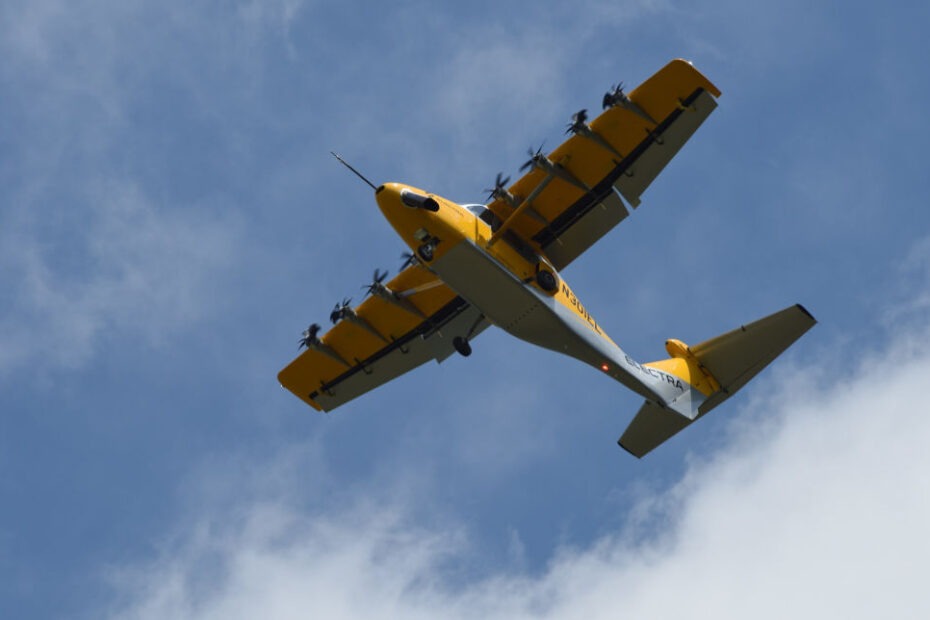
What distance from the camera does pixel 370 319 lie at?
36.5m

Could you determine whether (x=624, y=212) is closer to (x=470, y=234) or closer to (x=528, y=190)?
(x=528, y=190)

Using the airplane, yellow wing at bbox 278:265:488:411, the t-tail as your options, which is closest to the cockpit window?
the airplane

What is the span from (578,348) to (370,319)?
755 cm

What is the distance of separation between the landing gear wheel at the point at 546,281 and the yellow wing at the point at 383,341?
149 inches

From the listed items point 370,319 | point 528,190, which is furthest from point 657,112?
point 370,319

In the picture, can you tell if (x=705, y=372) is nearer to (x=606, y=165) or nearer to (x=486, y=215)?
(x=606, y=165)

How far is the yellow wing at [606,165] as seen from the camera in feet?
103

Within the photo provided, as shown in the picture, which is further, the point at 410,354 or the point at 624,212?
the point at 410,354

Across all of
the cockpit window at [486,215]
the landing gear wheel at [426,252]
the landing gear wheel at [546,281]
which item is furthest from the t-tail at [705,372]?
the landing gear wheel at [426,252]

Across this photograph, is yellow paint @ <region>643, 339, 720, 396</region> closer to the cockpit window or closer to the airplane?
the airplane

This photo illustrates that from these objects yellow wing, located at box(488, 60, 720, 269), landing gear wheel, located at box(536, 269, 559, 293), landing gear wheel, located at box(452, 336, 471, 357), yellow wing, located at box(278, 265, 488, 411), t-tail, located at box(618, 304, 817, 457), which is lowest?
t-tail, located at box(618, 304, 817, 457)

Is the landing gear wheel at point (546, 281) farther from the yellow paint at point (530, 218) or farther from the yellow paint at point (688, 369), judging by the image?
the yellow paint at point (688, 369)

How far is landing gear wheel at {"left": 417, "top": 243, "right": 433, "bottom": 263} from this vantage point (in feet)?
101

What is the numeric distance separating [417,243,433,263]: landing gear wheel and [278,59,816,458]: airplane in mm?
28
